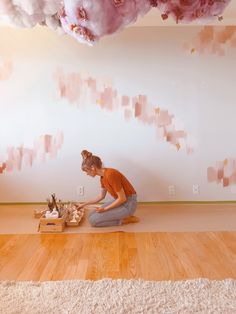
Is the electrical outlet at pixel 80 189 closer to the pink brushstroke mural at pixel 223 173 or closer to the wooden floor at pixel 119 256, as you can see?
the wooden floor at pixel 119 256

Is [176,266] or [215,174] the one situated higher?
[215,174]

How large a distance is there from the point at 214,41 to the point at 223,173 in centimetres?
161

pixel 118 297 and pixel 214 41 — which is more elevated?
pixel 214 41

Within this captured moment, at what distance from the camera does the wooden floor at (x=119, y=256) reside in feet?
8.01

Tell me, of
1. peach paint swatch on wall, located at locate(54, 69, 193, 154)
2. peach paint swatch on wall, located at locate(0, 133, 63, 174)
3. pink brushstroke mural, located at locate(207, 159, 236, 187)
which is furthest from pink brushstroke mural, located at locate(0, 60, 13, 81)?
pink brushstroke mural, located at locate(207, 159, 236, 187)

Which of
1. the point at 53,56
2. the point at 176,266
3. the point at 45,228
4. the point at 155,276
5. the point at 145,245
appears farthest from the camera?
the point at 53,56

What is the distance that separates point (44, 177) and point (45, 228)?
1076mm

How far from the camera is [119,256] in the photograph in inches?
110

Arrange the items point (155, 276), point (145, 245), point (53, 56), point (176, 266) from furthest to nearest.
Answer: point (53, 56), point (145, 245), point (176, 266), point (155, 276)

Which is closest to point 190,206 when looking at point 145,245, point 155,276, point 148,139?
point 148,139

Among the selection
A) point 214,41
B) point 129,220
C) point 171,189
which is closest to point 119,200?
point 129,220

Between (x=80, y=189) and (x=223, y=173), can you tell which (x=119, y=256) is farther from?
(x=223, y=173)

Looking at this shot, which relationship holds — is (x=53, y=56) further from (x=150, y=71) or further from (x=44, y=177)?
(x=44, y=177)

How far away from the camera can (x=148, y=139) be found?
447 cm
